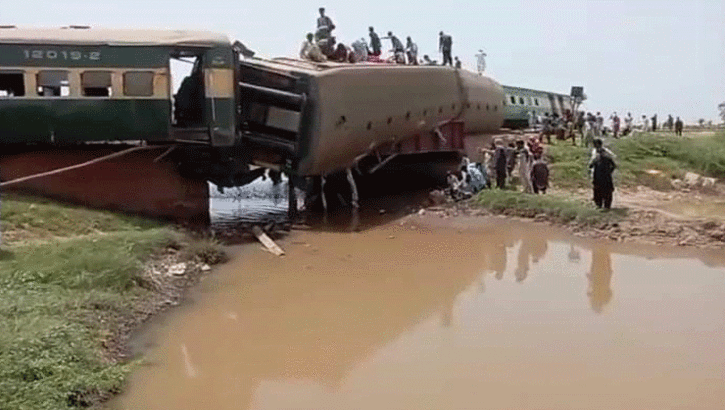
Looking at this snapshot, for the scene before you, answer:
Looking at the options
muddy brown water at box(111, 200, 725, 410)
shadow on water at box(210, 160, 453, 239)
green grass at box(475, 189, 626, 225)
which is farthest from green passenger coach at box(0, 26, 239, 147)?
green grass at box(475, 189, 626, 225)

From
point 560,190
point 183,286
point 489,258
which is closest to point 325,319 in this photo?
point 183,286

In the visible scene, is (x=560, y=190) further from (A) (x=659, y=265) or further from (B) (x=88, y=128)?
(B) (x=88, y=128)

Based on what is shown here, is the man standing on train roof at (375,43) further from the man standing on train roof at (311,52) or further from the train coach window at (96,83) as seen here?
the train coach window at (96,83)

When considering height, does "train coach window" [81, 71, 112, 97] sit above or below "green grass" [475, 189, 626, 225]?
above

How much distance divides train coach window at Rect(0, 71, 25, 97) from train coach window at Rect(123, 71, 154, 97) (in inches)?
72.6

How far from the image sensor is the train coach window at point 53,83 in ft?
46.5

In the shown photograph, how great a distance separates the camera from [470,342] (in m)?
8.27

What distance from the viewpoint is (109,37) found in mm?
14578

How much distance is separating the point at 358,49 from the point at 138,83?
22.0 ft

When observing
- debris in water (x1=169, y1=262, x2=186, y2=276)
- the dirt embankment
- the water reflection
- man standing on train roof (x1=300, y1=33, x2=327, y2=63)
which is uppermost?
man standing on train roof (x1=300, y1=33, x2=327, y2=63)

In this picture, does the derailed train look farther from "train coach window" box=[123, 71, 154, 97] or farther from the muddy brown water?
the muddy brown water

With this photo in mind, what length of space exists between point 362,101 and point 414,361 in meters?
9.65

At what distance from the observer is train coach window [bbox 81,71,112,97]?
14.4 meters

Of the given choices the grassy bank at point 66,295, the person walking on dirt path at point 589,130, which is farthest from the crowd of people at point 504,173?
the grassy bank at point 66,295
